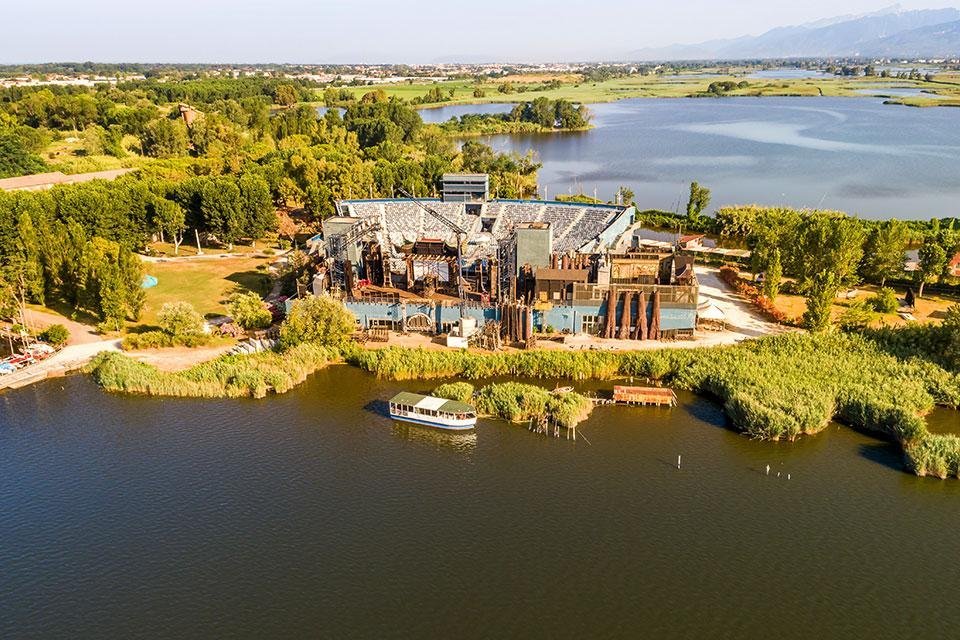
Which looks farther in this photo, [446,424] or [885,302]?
[885,302]

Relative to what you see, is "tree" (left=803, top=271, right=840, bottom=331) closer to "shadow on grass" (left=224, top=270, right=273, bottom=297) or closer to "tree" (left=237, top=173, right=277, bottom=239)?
"shadow on grass" (left=224, top=270, right=273, bottom=297)

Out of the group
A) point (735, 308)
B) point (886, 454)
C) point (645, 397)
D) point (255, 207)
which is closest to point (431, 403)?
point (645, 397)

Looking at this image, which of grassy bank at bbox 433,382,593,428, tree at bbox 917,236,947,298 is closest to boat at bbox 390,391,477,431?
grassy bank at bbox 433,382,593,428

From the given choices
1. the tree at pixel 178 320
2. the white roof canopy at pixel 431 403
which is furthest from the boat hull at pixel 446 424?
the tree at pixel 178 320

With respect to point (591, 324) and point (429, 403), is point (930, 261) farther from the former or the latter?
point (429, 403)

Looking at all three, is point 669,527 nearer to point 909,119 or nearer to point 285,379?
point 285,379
